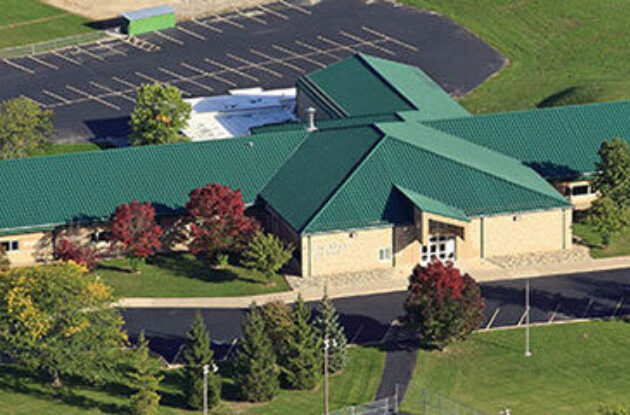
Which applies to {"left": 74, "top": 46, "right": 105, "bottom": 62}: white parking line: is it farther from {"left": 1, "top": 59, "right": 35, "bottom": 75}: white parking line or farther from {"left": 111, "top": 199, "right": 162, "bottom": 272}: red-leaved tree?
{"left": 111, "top": 199, "right": 162, "bottom": 272}: red-leaved tree

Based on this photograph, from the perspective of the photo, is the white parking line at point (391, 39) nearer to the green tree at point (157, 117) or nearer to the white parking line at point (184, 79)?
the white parking line at point (184, 79)

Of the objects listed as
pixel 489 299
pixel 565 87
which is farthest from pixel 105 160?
pixel 565 87

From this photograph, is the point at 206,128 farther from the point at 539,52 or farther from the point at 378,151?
the point at 539,52

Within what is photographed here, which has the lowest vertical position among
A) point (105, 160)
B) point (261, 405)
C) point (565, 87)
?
point (261, 405)

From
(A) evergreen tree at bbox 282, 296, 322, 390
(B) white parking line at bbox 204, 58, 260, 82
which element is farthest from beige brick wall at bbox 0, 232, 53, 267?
(B) white parking line at bbox 204, 58, 260, 82

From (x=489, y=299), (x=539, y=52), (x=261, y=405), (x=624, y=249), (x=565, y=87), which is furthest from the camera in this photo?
(x=539, y=52)
